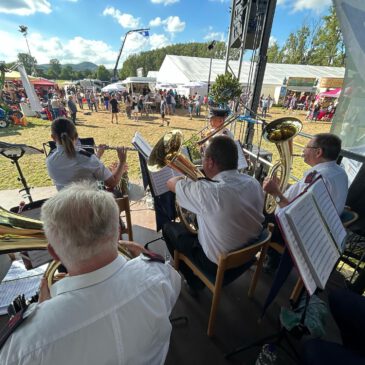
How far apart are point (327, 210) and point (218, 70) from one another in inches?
977

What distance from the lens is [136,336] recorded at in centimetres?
85

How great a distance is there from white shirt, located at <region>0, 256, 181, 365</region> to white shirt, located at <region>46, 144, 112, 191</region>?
179 centimetres

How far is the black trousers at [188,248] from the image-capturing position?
201cm

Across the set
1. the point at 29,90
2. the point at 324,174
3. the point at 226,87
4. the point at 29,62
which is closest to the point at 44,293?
the point at 324,174

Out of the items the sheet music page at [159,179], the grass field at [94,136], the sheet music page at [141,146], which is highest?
the sheet music page at [141,146]

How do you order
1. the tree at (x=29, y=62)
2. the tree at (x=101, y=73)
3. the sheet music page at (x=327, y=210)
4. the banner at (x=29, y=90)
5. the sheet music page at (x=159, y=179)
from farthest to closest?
the tree at (x=101, y=73) < the tree at (x=29, y=62) < the banner at (x=29, y=90) < the sheet music page at (x=159, y=179) < the sheet music page at (x=327, y=210)

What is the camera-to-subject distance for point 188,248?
2.14m

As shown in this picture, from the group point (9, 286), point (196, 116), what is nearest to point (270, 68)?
point (196, 116)

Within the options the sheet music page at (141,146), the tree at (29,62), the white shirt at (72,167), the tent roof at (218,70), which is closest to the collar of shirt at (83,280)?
the sheet music page at (141,146)

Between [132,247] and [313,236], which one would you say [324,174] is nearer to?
[313,236]

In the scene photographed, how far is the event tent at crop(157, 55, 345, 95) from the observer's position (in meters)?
22.5

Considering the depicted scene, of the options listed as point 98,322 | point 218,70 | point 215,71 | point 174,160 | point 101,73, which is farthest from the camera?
point 101,73

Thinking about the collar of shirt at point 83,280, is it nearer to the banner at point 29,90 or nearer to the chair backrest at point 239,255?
the chair backrest at point 239,255

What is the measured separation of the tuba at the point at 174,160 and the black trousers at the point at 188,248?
121mm
